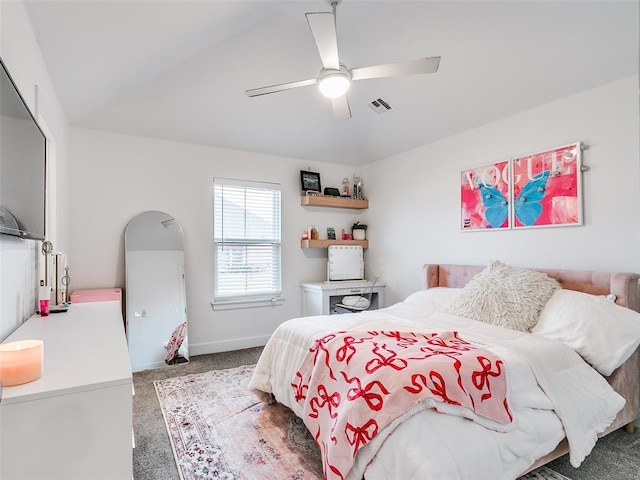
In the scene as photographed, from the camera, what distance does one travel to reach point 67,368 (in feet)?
3.81

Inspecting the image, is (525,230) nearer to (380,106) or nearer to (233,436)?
(380,106)

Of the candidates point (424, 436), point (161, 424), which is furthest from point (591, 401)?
point (161, 424)

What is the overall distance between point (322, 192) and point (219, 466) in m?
3.49

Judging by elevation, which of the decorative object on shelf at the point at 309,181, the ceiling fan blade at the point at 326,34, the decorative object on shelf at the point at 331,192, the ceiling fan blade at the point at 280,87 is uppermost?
the ceiling fan blade at the point at 326,34

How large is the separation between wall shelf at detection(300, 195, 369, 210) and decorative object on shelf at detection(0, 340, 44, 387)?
11.9 ft

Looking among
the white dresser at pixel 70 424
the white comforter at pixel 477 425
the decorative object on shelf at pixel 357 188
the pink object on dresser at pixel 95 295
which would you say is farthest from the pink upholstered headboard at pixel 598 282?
the pink object on dresser at pixel 95 295

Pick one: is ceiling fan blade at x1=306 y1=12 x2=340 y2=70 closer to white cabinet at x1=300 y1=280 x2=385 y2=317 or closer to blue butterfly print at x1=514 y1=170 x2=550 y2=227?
blue butterfly print at x1=514 y1=170 x2=550 y2=227

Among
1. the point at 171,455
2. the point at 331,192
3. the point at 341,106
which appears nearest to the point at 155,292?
the point at 171,455

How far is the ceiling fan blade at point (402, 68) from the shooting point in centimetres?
207

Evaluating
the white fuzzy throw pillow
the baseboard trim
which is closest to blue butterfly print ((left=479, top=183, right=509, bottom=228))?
the white fuzzy throw pillow

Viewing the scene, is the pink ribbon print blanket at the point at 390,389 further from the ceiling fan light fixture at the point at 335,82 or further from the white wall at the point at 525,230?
the ceiling fan light fixture at the point at 335,82

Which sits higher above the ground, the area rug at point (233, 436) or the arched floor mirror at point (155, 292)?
the arched floor mirror at point (155, 292)

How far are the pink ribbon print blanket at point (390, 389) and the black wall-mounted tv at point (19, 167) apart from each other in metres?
1.62

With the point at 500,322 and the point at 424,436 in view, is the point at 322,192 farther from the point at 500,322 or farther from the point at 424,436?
the point at 424,436
